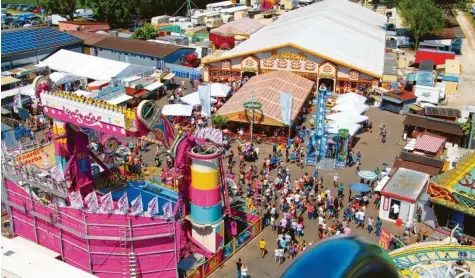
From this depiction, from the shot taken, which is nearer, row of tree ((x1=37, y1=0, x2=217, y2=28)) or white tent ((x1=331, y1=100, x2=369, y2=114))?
white tent ((x1=331, y1=100, x2=369, y2=114))

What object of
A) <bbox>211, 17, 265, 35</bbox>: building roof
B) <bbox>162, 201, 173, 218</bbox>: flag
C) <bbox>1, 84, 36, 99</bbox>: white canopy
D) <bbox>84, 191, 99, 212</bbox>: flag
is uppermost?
<bbox>211, 17, 265, 35</bbox>: building roof

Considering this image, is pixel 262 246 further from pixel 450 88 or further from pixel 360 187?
pixel 450 88

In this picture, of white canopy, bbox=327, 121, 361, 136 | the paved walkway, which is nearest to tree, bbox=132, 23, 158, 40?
the paved walkway

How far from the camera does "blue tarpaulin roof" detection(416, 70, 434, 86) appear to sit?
47906 millimetres

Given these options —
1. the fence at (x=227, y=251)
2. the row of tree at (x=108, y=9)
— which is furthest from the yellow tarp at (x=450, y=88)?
the row of tree at (x=108, y=9)

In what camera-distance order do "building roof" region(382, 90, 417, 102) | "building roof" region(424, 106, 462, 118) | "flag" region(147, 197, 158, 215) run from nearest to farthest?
1. "flag" region(147, 197, 158, 215)
2. "building roof" region(424, 106, 462, 118)
3. "building roof" region(382, 90, 417, 102)

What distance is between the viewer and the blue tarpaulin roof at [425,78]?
4791cm

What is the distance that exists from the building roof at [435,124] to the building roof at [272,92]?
327 inches

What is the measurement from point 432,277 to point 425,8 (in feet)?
189

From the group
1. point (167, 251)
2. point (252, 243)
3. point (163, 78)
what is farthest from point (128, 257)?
point (163, 78)

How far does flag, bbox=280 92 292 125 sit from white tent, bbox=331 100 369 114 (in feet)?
20.2

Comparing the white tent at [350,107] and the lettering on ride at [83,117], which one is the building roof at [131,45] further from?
the lettering on ride at [83,117]

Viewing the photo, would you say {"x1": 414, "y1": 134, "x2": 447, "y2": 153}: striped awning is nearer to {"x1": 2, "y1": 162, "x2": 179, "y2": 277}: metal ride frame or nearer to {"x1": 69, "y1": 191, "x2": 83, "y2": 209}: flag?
{"x1": 2, "y1": 162, "x2": 179, "y2": 277}: metal ride frame

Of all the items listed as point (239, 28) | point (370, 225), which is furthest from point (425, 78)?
point (239, 28)
